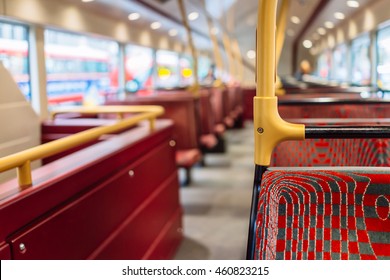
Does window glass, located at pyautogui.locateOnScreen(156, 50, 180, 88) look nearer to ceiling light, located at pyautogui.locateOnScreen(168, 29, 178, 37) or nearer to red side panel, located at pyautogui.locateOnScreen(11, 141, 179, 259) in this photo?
ceiling light, located at pyautogui.locateOnScreen(168, 29, 178, 37)

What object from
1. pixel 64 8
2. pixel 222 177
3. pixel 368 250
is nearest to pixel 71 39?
pixel 64 8

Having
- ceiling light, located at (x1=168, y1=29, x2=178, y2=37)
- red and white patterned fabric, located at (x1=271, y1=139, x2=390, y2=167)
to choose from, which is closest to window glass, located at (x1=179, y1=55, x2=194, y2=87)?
ceiling light, located at (x1=168, y1=29, x2=178, y2=37)

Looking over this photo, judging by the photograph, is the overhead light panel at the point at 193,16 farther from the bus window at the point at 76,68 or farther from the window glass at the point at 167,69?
the bus window at the point at 76,68

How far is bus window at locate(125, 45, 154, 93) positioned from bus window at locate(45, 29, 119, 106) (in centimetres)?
144

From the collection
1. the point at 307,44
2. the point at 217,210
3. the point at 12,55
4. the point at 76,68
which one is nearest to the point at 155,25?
the point at 307,44

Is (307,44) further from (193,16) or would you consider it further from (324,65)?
(193,16)

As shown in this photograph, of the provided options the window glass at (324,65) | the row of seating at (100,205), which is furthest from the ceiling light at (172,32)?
the row of seating at (100,205)

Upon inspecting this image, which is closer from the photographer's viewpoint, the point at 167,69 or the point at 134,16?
the point at 134,16

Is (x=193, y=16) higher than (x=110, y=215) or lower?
higher

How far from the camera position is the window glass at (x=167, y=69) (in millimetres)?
11242

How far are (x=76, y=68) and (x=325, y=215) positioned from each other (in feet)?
12.6

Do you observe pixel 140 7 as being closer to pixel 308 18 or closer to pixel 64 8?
pixel 308 18

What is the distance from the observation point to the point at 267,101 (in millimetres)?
1177
